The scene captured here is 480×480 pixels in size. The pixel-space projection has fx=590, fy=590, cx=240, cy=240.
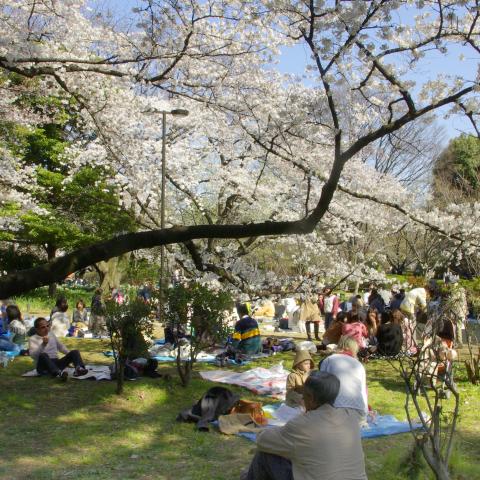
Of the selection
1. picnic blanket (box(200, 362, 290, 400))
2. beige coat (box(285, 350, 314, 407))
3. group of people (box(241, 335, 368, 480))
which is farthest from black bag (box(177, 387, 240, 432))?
group of people (box(241, 335, 368, 480))

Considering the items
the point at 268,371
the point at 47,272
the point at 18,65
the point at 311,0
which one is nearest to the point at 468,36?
the point at 311,0

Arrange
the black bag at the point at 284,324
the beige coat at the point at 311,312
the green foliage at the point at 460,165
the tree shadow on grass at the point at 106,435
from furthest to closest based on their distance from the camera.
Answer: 1. the green foliage at the point at 460,165
2. the black bag at the point at 284,324
3. the beige coat at the point at 311,312
4. the tree shadow on grass at the point at 106,435

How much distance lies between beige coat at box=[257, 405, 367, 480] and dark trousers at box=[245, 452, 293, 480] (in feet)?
0.76

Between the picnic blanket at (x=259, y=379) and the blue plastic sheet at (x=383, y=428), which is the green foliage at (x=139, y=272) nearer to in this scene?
the picnic blanket at (x=259, y=379)

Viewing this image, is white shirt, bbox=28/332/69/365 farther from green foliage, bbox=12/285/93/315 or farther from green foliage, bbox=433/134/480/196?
green foliage, bbox=433/134/480/196

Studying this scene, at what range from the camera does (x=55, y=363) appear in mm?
8859

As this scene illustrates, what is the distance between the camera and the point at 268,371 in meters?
9.41

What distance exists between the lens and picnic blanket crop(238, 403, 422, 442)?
253 inches

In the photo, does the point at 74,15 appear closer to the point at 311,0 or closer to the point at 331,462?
the point at 311,0

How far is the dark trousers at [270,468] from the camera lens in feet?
11.3

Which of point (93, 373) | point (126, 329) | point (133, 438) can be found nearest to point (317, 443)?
point (133, 438)

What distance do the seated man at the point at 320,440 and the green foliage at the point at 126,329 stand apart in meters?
4.67

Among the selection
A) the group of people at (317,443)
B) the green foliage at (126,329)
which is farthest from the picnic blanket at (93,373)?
the group of people at (317,443)

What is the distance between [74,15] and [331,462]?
8.00 meters
